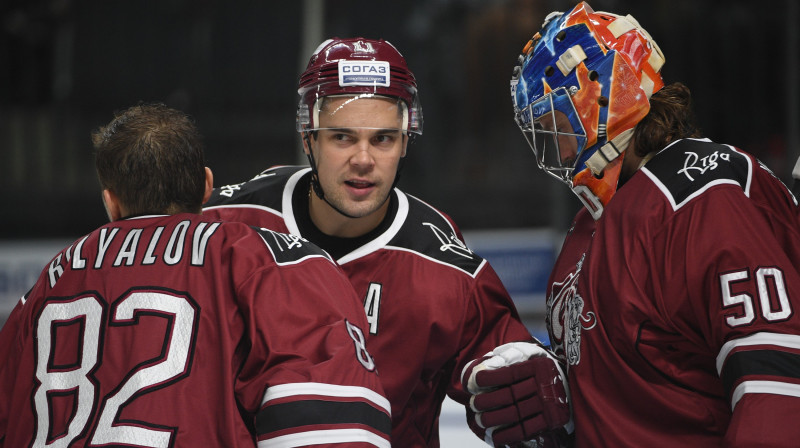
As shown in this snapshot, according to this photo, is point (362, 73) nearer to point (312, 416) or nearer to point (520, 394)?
point (520, 394)

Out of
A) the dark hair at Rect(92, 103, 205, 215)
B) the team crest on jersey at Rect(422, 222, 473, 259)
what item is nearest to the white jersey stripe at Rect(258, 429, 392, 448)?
the dark hair at Rect(92, 103, 205, 215)

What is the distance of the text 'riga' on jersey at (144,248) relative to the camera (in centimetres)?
160

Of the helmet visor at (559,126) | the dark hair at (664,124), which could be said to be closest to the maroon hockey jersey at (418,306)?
the helmet visor at (559,126)

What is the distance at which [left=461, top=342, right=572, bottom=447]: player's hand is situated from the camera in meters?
2.03

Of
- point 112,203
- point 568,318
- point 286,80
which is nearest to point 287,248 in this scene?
point 112,203

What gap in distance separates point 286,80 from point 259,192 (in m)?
4.77

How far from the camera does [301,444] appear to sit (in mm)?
1508

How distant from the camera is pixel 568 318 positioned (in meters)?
2.00

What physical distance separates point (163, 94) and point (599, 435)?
5.84 metres

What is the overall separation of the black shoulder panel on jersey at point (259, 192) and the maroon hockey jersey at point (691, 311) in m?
0.95

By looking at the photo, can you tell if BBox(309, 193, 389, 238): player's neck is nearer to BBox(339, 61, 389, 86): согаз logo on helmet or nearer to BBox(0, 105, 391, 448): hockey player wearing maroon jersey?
BBox(339, 61, 389, 86): согаз logo on helmet

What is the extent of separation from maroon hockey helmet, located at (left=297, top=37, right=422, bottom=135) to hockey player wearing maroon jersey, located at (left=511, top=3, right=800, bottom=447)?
12.4 inches

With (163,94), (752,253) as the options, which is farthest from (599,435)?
(163,94)

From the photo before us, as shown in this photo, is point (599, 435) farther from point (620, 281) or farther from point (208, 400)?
point (208, 400)
